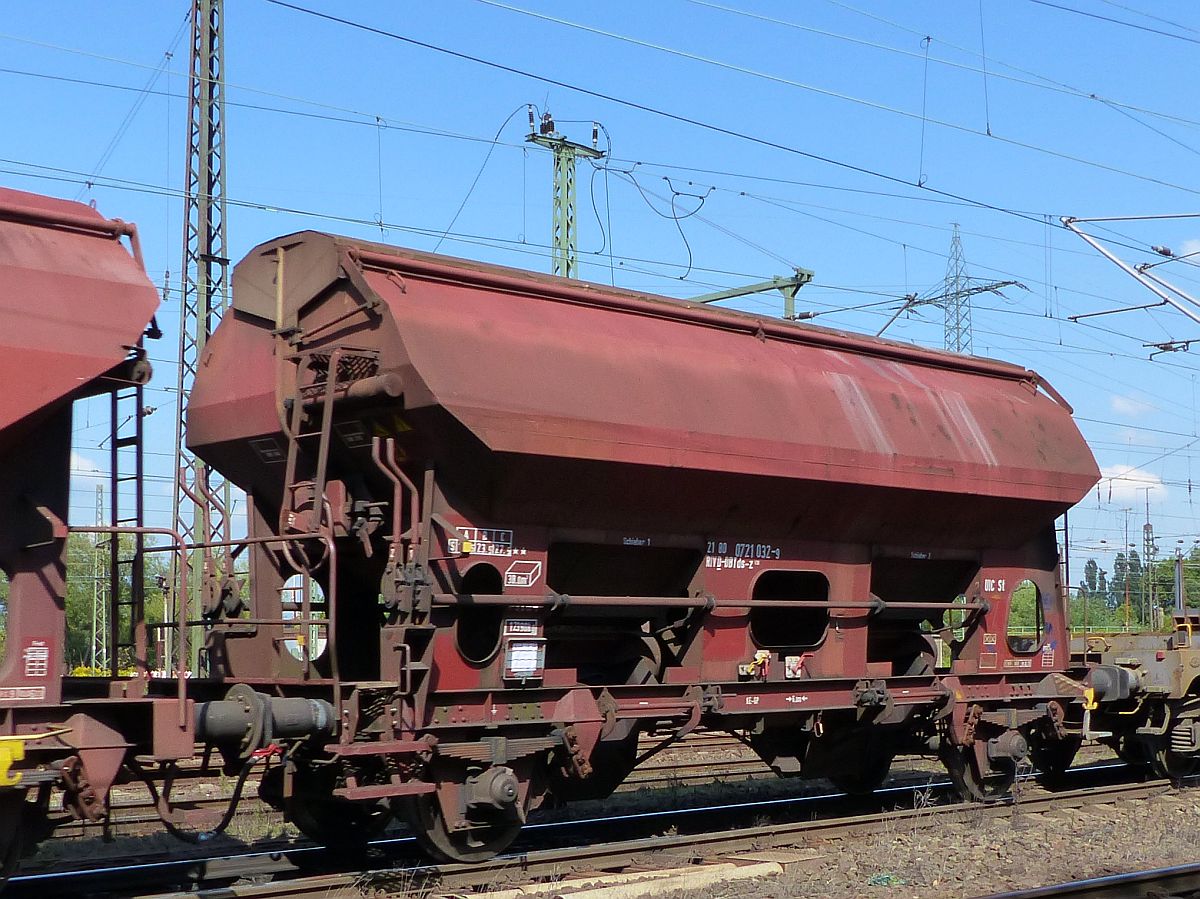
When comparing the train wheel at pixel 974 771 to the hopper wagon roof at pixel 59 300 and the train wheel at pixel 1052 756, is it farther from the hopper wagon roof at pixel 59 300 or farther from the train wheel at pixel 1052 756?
the hopper wagon roof at pixel 59 300

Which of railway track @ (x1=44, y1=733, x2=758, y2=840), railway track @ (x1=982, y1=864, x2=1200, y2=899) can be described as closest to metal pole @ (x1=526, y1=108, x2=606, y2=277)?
railway track @ (x1=44, y1=733, x2=758, y2=840)

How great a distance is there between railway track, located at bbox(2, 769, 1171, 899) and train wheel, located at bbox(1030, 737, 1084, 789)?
27.6 inches

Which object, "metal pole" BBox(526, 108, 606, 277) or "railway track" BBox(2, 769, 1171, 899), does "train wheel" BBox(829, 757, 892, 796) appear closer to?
"railway track" BBox(2, 769, 1171, 899)

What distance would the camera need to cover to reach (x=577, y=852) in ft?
34.9

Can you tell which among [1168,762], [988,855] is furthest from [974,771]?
[1168,762]

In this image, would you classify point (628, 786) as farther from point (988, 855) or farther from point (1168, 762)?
point (1168, 762)

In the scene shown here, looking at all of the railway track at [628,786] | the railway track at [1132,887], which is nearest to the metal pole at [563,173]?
the railway track at [628,786]

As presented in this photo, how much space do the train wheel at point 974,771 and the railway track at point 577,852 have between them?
9.3 inches

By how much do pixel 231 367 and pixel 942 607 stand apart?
7.68m

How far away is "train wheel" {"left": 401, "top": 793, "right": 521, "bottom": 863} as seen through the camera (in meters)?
10.0

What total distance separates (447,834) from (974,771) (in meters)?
6.41

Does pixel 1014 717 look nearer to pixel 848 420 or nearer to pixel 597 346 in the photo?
pixel 848 420

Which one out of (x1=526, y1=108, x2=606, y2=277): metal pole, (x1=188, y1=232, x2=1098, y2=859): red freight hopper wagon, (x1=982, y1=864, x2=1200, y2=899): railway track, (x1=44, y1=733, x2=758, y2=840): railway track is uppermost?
Answer: (x1=526, y1=108, x2=606, y2=277): metal pole

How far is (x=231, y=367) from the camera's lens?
446 inches
